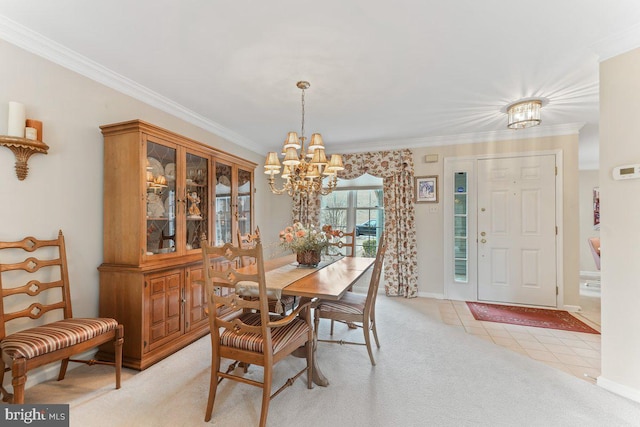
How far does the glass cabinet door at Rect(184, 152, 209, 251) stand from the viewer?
9.50 feet

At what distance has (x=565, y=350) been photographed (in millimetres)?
2682

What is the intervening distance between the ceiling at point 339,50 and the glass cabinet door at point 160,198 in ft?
2.35

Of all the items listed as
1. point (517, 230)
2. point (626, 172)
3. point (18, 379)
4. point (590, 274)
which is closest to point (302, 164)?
point (18, 379)

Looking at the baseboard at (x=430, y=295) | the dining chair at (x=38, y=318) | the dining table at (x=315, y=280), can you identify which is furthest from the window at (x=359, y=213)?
the dining chair at (x=38, y=318)

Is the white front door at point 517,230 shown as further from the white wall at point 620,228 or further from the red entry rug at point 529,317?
the white wall at point 620,228

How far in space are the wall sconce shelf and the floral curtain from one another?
12.5ft

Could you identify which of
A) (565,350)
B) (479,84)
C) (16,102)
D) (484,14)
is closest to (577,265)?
(565,350)

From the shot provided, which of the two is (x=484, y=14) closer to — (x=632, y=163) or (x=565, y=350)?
(x=632, y=163)

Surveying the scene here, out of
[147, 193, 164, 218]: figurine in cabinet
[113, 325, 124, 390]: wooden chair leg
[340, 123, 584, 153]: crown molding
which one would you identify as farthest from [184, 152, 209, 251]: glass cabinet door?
[340, 123, 584, 153]: crown molding

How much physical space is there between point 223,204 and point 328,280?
6.28 ft

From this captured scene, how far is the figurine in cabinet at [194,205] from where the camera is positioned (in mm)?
2941

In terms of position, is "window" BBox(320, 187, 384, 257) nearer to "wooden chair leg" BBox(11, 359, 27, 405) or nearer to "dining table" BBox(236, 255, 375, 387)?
"dining table" BBox(236, 255, 375, 387)

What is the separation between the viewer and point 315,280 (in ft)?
7.02

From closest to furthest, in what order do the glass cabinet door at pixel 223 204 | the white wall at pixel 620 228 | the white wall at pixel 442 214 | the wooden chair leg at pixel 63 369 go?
the white wall at pixel 620 228 → the wooden chair leg at pixel 63 369 → the glass cabinet door at pixel 223 204 → the white wall at pixel 442 214
